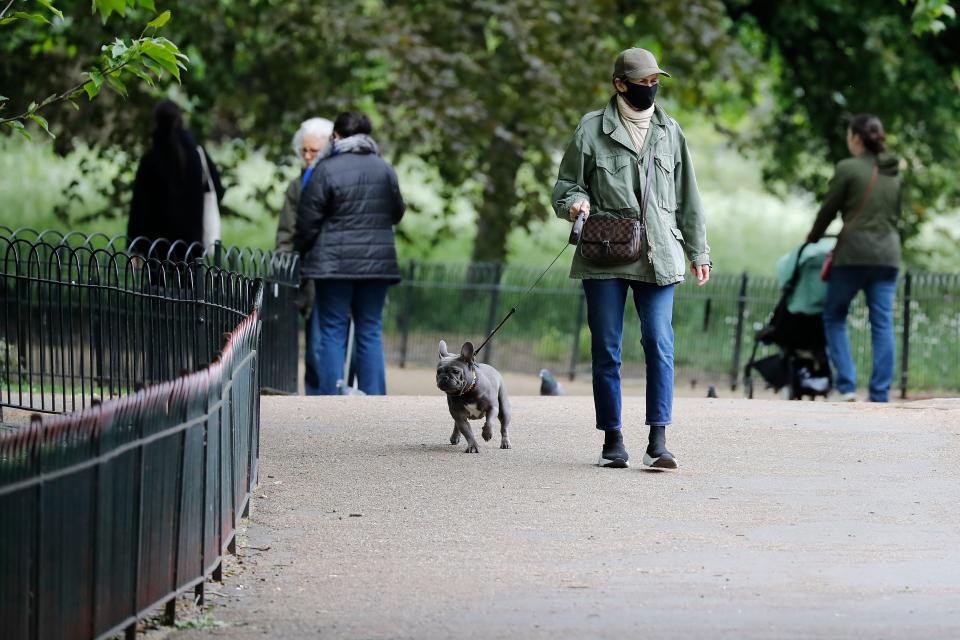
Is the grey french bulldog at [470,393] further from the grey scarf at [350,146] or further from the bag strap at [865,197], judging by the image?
the bag strap at [865,197]

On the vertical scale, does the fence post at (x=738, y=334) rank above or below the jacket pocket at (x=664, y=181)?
below

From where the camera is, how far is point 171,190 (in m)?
12.9

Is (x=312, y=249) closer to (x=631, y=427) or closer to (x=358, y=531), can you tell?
(x=631, y=427)

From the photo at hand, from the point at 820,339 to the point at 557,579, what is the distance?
28.9 ft

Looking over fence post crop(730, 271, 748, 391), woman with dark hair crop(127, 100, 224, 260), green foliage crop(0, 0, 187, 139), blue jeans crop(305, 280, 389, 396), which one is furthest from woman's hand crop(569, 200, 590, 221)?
fence post crop(730, 271, 748, 391)

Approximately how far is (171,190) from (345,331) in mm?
1741

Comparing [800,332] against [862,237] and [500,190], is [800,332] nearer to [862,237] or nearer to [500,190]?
[862,237]

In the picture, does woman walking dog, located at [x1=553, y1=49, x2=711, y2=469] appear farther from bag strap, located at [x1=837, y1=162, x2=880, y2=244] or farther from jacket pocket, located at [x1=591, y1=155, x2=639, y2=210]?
bag strap, located at [x1=837, y1=162, x2=880, y2=244]

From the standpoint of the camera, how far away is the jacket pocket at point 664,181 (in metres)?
8.51

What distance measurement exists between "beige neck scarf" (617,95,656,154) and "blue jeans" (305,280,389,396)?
408 cm

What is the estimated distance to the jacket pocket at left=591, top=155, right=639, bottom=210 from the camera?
27.7 feet

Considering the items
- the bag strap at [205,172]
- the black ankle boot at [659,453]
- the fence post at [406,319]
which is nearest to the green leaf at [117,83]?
the black ankle boot at [659,453]

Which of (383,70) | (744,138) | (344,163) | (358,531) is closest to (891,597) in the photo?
(358,531)

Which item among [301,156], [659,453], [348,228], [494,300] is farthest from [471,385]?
[494,300]
